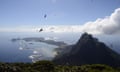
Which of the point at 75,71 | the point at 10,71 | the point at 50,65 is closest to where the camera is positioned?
the point at 10,71

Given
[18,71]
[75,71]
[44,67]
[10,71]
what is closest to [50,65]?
[44,67]

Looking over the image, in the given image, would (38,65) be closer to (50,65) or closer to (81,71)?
(50,65)

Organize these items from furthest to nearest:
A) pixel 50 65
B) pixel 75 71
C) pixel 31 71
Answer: pixel 50 65
pixel 75 71
pixel 31 71

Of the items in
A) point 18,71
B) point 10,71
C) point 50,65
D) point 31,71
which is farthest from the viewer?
point 50,65

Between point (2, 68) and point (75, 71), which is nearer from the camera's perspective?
point (2, 68)

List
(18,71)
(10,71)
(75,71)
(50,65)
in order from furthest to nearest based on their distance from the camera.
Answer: (50,65) → (75,71) → (18,71) → (10,71)

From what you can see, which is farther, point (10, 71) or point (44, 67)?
point (44, 67)

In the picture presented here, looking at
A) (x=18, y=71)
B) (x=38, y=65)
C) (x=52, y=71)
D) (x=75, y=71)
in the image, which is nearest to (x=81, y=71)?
(x=75, y=71)

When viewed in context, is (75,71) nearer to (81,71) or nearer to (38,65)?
(81,71)
